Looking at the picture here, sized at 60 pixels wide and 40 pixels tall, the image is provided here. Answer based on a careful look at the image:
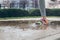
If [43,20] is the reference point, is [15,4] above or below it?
below

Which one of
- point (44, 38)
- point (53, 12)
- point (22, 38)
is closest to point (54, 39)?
point (44, 38)

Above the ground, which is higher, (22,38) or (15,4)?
(22,38)

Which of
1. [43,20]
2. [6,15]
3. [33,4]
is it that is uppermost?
[43,20]

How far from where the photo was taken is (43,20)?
50.7ft

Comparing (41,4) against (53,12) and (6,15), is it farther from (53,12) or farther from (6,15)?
(53,12)

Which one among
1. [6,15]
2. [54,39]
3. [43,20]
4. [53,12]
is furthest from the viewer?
[53,12]

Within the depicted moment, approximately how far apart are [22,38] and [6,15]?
1578 centimetres

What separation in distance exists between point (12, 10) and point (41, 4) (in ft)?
27.6

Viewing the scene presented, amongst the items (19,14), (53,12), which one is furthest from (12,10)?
(53,12)

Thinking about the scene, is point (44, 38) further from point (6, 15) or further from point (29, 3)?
point (29, 3)

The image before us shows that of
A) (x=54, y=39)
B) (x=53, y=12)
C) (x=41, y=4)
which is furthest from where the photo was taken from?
(x=53, y=12)

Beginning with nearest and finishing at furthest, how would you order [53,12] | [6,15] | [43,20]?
[43,20], [6,15], [53,12]

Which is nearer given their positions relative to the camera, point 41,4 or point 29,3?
point 41,4

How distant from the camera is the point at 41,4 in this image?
18547 mm
